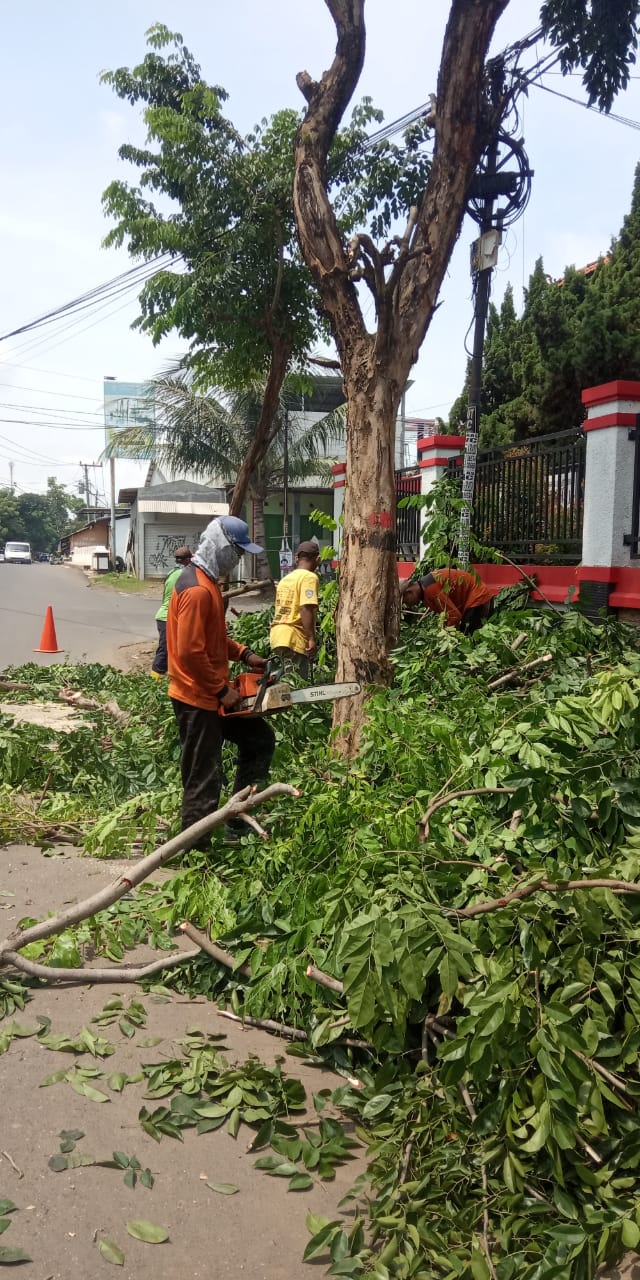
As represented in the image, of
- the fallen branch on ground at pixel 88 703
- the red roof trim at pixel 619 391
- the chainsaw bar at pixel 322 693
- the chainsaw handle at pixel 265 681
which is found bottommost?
the fallen branch on ground at pixel 88 703

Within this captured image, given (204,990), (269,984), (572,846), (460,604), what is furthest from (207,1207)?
(460,604)

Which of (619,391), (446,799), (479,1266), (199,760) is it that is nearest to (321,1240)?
(479,1266)

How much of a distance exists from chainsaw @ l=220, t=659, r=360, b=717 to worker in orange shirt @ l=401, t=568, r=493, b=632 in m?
1.91

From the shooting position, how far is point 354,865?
10.4 ft

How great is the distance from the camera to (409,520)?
11555 mm

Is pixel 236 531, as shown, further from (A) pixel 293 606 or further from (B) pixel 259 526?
(B) pixel 259 526

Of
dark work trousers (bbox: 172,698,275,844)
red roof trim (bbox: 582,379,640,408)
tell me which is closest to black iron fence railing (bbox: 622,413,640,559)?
red roof trim (bbox: 582,379,640,408)

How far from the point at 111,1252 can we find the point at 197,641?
8.45 ft

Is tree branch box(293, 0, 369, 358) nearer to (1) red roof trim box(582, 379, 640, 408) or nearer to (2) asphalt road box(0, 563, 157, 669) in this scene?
(1) red roof trim box(582, 379, 640, 408)

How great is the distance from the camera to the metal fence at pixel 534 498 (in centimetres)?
762

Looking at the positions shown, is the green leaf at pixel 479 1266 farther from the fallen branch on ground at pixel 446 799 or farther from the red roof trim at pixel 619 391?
the red roof trim at pixel 619 391

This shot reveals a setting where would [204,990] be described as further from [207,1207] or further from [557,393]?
[557,393]

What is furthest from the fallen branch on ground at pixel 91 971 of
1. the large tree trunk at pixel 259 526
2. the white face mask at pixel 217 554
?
the large tree trunk at pixel 259 526

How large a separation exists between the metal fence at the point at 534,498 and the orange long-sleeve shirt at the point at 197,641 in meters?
4.04
